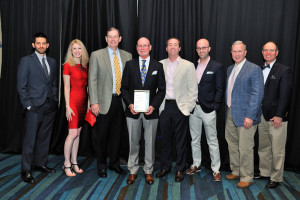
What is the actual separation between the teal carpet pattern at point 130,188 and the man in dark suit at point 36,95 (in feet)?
0.73

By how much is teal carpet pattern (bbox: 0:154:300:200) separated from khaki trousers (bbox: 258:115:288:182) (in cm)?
19

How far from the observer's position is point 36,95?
3.21m

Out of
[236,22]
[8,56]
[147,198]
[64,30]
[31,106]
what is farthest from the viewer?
[8,56]

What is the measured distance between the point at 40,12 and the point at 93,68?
2.01 meters

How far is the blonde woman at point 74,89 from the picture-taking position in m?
3.29

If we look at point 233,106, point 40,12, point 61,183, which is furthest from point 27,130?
point 233,106

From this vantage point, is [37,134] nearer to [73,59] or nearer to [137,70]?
[73,59]

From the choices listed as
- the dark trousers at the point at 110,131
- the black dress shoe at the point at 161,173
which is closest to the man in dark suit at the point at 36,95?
the dark trousers at the point at 110,131

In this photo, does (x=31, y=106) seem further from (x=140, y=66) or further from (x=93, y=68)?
(x=140, y=66)

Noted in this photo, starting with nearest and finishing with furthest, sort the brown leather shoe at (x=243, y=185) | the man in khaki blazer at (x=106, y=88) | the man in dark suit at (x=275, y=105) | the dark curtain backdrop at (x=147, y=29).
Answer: the man in dark suit at (x=275, y=105), the brown leather shoe at (x=243, y=185), the man in khaki blazer at (x=106, y=88), the dark curtain backdrop at (x=147, y=29)

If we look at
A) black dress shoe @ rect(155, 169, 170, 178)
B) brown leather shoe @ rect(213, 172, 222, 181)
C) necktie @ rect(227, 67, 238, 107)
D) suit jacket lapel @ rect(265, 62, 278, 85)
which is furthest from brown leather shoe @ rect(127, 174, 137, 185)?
suit jacket lapel @ rect(265, 62, 278, 85)

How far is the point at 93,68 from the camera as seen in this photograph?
125 inches

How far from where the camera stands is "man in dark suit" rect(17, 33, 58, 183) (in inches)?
124

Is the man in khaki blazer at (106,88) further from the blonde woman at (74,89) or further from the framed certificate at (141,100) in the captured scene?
the framed certificate at (141,100)
